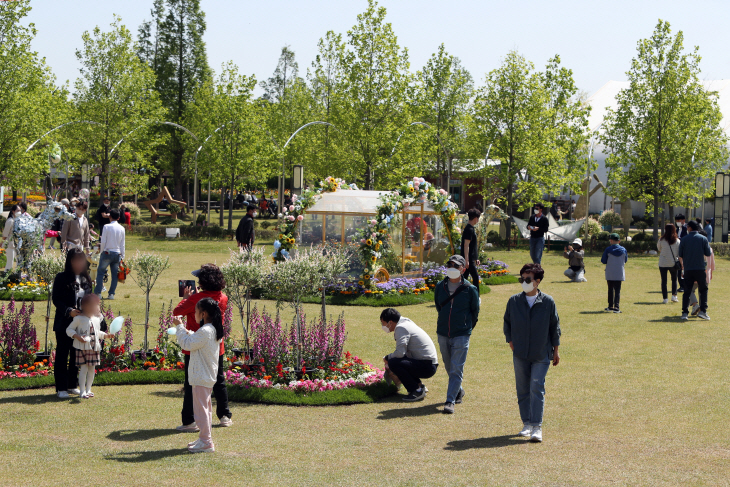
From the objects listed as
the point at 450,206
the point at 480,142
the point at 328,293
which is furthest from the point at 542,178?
the point at 328,293

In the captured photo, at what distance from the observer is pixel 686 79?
123 ft

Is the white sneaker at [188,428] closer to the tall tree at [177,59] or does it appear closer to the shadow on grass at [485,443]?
the shadow on grass at [485,443]

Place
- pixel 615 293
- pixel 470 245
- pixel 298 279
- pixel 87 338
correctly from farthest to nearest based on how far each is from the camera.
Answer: pixel 615 293 → pixel 470 245 → pixel 298 279 → pixel 87 338

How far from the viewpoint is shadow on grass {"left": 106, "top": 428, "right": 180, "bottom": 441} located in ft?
23.5

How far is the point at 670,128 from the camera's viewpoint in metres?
37.7

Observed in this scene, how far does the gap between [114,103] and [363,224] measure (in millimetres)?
32108

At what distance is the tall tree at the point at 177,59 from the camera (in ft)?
195

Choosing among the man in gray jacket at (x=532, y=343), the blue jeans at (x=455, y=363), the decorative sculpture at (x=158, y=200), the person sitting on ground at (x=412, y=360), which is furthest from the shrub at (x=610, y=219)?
the man in gray jacket at (x=532, y=343)

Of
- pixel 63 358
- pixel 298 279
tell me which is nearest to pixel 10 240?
pixel 63 358

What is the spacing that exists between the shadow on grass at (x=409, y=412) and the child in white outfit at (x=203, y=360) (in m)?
2.10

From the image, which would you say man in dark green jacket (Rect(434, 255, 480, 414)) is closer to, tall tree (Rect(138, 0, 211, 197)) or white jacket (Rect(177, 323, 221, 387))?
white jacket (Rect(177, 323, 221, 387))

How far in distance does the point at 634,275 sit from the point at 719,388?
16645 mm

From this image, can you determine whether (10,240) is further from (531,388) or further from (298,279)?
(531,388)

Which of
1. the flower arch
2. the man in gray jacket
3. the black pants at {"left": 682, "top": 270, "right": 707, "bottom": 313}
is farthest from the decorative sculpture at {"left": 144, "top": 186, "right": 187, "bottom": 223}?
the man in gray jacket
